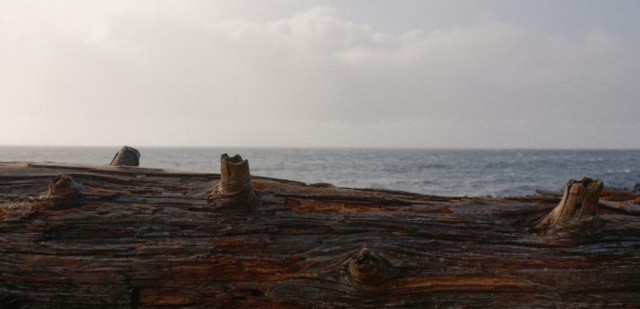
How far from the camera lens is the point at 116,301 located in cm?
293

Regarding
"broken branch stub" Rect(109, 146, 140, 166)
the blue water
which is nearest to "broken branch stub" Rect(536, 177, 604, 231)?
"broken branch stub" Rect(109, 146, 140, 166)

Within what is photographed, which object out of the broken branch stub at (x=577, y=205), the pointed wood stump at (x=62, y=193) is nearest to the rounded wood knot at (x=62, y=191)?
the pointed wood stump at (x=62, y=193)

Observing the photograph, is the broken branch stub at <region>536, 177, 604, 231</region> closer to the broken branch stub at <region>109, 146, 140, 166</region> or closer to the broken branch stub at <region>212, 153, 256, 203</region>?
the broken branch stub at <region>212, 153, 256, 203</region>

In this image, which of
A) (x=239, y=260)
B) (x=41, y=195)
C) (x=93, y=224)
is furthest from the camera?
(x=41, y=195)

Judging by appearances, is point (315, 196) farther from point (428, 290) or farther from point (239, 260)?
point (428, 290)

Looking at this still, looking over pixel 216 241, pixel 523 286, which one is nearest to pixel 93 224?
pixel 216 241

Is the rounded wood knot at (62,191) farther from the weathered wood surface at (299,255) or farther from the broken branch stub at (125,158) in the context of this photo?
the broken branch stub at (125,158)

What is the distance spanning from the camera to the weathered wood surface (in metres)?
2.86

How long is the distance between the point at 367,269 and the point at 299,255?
0.64 meters

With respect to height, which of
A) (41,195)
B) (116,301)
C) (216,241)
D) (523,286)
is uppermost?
(41,195)

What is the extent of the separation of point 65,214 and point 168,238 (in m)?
1.04

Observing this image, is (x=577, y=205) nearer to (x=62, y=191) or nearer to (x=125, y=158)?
(x=62, y=191)

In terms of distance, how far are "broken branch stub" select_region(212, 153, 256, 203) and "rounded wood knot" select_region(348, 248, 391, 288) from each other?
1165 millimetres

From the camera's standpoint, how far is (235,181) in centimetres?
327
